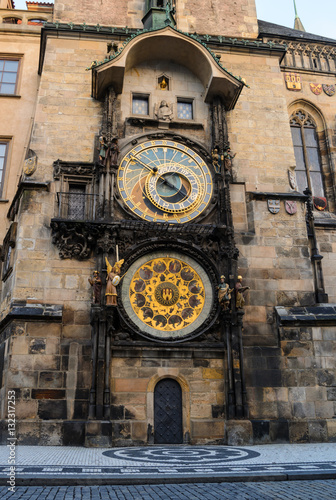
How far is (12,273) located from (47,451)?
4.90m

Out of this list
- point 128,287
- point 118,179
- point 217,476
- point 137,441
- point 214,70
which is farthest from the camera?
point 214,70

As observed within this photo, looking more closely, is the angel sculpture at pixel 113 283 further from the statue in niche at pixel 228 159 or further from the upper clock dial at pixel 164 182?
the statue in niche at pixel 228 159

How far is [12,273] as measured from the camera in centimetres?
1260

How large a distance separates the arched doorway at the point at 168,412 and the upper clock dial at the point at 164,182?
13.8ft

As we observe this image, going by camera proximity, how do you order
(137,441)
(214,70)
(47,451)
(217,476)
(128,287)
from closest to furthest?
(217,476) → (47,451) → (137,441) → (128,287) → (214,70)

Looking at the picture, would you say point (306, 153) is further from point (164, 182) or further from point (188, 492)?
point (188, 492)

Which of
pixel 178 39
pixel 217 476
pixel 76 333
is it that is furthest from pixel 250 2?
pixel 217 476

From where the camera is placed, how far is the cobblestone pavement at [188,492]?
5289mm

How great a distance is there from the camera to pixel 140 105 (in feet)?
47.4

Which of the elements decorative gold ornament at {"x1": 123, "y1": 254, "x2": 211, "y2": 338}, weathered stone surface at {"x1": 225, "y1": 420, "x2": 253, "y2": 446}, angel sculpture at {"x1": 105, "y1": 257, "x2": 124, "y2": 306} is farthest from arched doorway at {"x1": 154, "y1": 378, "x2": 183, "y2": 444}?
angel sculpture at {"x1": 105, "y1": 257, "x2": 124, "y2": 306}

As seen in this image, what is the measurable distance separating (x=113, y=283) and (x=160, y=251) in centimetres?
179

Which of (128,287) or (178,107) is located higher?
(178,107)

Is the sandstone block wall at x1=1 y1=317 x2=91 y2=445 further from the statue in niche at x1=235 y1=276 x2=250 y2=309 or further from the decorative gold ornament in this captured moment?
the statue in niche at x1=235 y1=276 x2=250 y2=309

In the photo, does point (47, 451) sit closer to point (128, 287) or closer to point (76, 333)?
point (76, 333)
